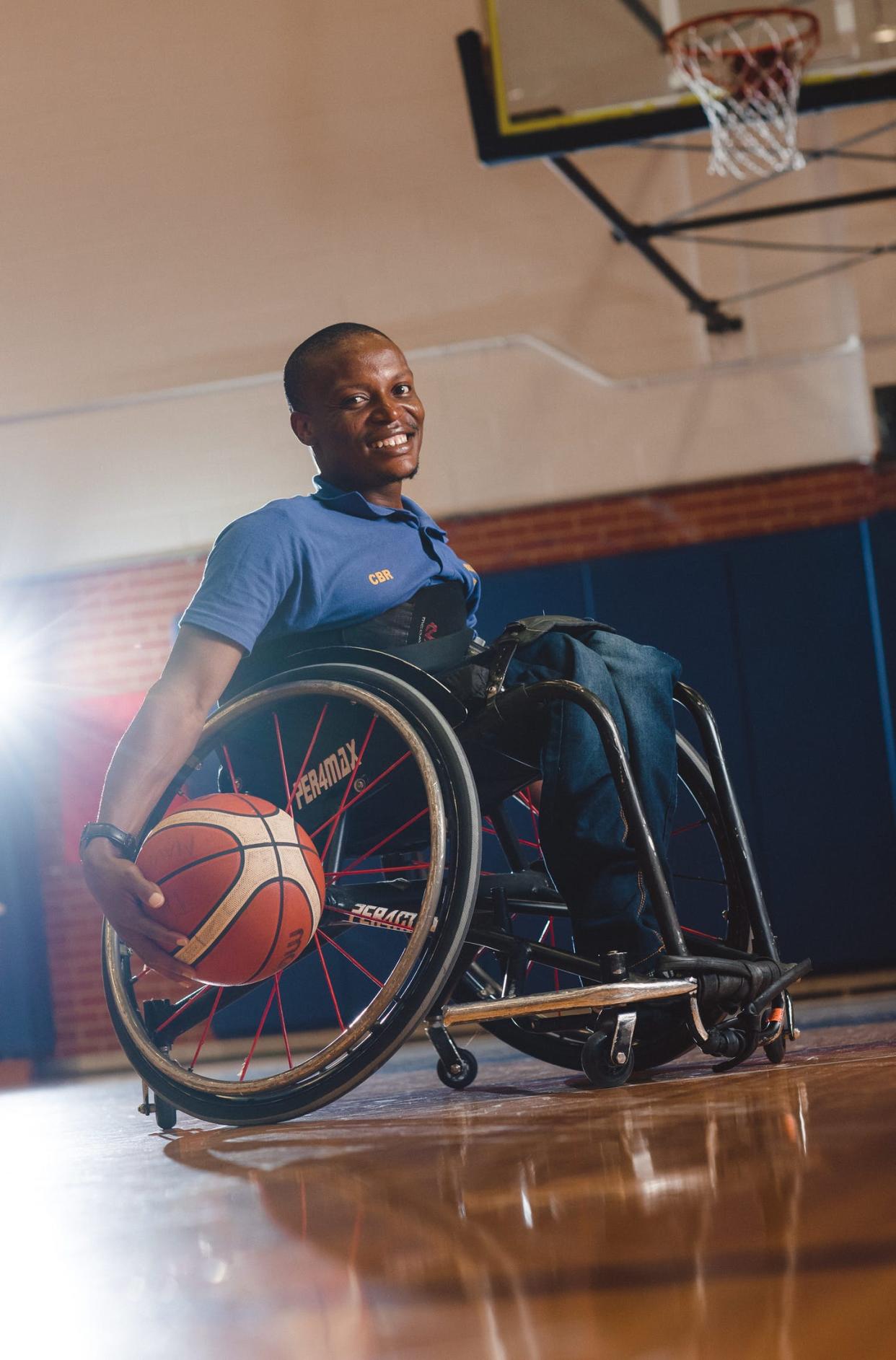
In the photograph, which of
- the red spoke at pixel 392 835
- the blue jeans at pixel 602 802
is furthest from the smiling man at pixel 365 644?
the red spoke at pixel 392 835

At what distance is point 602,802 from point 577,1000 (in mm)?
313

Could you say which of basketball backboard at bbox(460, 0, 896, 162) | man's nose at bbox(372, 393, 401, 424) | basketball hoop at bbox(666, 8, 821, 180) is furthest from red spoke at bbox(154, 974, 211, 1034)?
basketball hoop at bbox(666, 8, 821, 180)

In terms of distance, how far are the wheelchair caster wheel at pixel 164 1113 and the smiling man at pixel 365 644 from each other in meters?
0.29

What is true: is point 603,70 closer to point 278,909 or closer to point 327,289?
point 327,289

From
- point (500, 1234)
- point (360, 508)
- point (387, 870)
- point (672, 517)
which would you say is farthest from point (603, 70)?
point (500, 1234)

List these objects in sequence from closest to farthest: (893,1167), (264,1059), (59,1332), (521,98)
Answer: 1. (59,1332)
2. (893,1167)
3. (521,98)
4. (264,1059)

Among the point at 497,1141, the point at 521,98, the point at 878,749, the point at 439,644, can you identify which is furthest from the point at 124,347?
the point at 497,1141

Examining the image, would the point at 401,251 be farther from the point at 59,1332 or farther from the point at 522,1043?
the point at 59,1332

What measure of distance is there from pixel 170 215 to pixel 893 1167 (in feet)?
20.1

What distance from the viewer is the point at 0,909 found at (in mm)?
6191

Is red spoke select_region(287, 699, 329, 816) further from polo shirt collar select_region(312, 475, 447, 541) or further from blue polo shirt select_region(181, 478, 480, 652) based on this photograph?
polo shirt collar select_region(312, 475, 447, 541)

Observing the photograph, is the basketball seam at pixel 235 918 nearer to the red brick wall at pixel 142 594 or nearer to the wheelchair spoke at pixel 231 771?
the wheelchair spoke at pixel 231 771

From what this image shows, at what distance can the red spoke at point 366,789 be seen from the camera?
6.77 ft

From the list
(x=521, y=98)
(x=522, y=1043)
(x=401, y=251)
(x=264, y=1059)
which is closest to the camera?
(x=522, y=1043)
